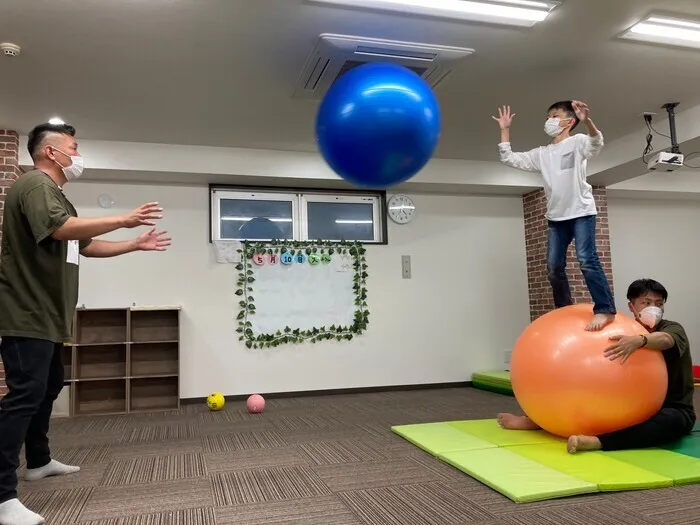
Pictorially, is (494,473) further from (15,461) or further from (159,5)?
(159,5)

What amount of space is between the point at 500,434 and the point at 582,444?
58 centimetres

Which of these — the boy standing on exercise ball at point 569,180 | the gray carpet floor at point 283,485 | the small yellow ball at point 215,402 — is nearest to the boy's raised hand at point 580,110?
the boy standing on exercise ball at point 569,180

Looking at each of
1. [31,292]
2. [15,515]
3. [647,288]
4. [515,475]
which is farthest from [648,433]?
[31,292]

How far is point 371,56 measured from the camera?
3.43 m

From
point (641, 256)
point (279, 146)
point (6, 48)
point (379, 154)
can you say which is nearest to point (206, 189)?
point (279, 146)

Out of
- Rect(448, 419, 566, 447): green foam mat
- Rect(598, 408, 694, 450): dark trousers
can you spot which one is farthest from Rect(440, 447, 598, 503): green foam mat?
Rect(598, 408, 694, 450): dark trousers

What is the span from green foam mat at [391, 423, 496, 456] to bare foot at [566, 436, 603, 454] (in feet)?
1.30

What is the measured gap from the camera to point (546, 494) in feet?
7.08

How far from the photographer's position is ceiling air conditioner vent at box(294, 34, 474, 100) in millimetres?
3293

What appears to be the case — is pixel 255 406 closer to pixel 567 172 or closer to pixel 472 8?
pixel 567 172

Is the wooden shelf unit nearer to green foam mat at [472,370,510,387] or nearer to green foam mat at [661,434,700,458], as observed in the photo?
green foam mat at [472,370,510,387]

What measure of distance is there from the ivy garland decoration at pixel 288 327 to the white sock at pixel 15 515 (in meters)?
3.45

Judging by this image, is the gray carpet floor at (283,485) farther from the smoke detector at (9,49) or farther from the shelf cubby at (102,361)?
the smoke detector at (9,49)

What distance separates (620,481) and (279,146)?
4028mm
